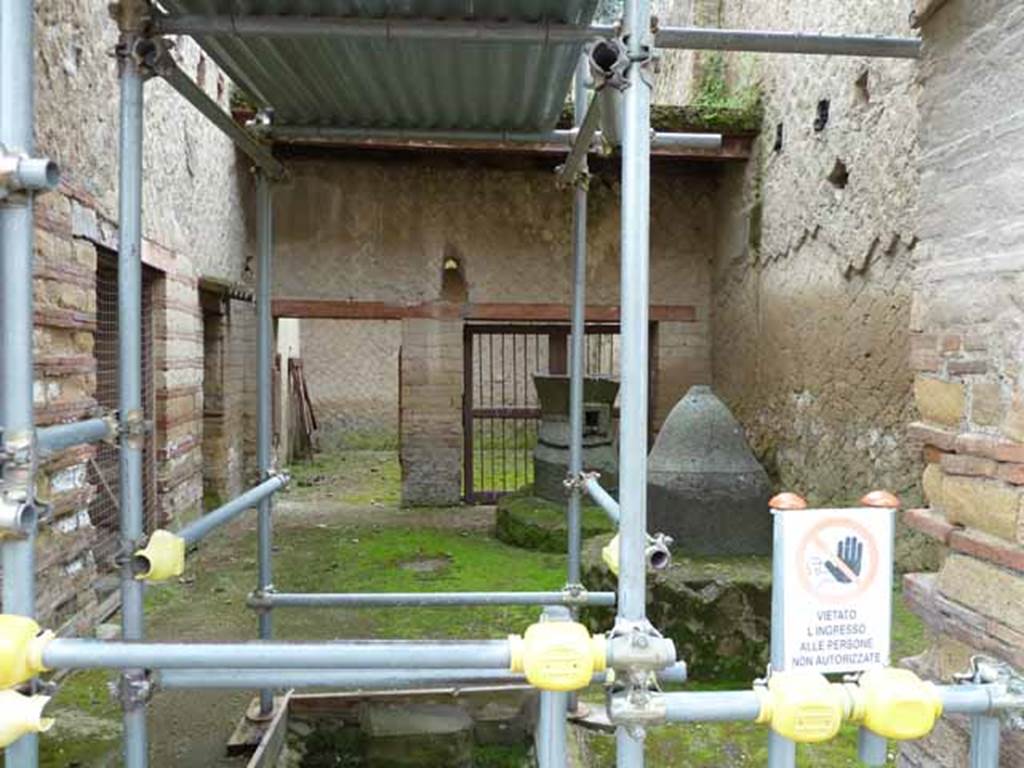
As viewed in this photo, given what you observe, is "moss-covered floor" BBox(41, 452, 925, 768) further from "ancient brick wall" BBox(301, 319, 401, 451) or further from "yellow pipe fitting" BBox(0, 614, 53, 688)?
"ancient brick wall" BBox(301, 319, 401, 451)

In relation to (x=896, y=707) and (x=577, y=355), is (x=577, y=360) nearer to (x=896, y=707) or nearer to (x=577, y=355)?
(x=577, y=355)

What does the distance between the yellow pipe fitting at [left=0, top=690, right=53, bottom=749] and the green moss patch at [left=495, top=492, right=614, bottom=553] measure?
16.5 feet

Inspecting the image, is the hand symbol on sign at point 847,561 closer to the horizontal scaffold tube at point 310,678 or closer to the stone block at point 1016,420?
the horizontal scaffold tube at point 310,678

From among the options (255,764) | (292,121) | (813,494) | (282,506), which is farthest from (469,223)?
(255,764)

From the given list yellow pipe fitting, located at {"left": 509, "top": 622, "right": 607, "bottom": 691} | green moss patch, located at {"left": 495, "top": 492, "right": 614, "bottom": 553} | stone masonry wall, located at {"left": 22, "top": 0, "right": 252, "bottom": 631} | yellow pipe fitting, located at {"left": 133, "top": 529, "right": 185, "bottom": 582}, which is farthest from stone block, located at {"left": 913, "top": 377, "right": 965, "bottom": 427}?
green moss patch, located at {"left": 495, "top": 492, "right": 614, "bottom": 553}

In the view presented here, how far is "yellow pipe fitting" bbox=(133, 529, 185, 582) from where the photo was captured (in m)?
1.77

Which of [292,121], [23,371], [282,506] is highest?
[292,121]

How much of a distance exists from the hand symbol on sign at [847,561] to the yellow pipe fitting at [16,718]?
1.23 meters

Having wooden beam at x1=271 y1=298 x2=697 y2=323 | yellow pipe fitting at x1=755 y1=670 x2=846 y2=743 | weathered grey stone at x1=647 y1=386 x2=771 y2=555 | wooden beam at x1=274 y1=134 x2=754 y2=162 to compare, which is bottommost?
weathered grey stone at x1=647 y1=386 x2=771 y2=555

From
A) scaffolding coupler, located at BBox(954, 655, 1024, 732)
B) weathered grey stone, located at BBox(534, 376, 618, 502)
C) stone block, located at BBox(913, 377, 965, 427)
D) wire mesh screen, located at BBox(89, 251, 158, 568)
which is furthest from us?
weathered grey stone, located at BBox(534, 376, 618, 502)

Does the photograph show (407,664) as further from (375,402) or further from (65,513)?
(375,402)

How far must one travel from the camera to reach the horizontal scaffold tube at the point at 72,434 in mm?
1393

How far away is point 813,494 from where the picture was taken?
6.36m

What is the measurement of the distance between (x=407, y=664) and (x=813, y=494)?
18.7 feet
